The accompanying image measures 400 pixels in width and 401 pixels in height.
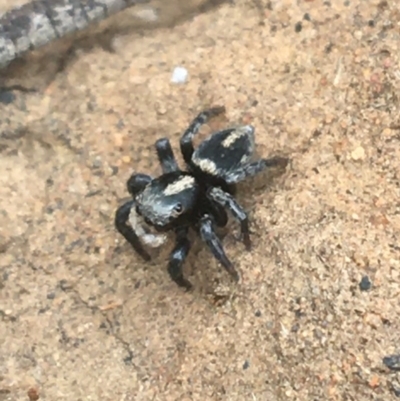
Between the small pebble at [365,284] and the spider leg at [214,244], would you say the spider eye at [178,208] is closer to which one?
the spider leg at [214,244]

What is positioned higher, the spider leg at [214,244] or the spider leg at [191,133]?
the spider leg at [191,133]

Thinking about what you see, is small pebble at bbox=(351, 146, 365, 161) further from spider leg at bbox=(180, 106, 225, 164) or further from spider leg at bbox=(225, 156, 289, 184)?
spider leg at bbox=(180, 106, 225, 164)

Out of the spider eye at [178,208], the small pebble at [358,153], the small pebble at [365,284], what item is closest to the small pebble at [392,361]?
the small pebble at [365,284]

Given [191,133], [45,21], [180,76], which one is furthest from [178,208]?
[45,21]

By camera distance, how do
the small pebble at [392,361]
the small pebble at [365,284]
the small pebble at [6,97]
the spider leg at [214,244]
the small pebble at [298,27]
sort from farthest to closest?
1. the small pebble at [6,97]
2. the small pebble at [298,27]
3. the spider leg at [214,244]
4. the small pebble at [365,284]
5. the small pebble at [392,361]

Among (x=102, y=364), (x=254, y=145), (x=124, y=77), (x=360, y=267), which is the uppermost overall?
(x=124, y=77)

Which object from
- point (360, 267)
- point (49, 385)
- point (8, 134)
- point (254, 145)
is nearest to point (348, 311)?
point (360, 267)

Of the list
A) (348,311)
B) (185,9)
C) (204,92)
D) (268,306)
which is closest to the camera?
(348,311)

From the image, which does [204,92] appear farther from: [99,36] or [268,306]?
[268,306]
